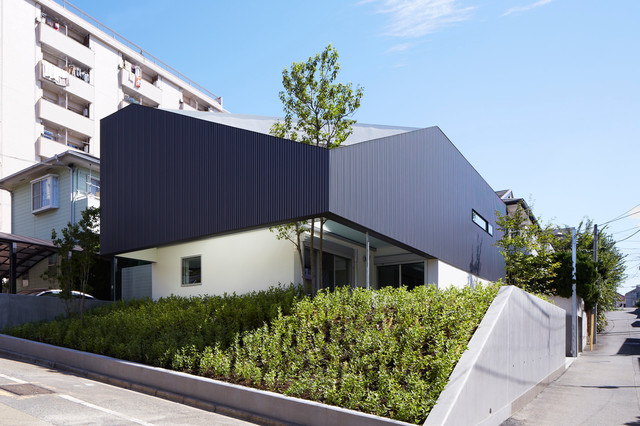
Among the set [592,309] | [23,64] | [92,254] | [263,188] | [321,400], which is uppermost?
[23,64]

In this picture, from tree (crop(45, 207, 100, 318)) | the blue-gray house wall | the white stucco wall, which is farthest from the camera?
tree (crop(45, 207, 100, 318))

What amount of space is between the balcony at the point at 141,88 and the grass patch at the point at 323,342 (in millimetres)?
31662

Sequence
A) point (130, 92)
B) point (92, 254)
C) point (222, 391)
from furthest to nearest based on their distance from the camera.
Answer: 1. point (130, 92)
2. point (92, 254)
3. point (222, 391)

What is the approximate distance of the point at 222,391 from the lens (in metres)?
9.98

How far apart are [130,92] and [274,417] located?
40327 millimetres

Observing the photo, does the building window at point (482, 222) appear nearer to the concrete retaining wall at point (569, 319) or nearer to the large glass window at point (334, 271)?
the concrete retaining wall at point (569, 319)

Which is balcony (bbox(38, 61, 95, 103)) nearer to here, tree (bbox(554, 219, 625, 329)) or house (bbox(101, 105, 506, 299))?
house (bbox(101, 105, 506, 299))

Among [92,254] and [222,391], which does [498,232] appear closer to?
[92,254]

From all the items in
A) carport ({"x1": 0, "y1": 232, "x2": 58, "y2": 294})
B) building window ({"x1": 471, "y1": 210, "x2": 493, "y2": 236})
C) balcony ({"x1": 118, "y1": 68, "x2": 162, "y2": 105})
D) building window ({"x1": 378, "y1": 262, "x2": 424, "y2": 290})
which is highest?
balcony ({"x1": 118, "y1": 68, "x2": 162, "y2": 105})

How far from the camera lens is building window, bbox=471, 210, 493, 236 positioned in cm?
2316

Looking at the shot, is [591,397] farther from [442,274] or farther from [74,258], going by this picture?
[74,258]

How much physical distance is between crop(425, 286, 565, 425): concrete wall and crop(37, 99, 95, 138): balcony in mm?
32794

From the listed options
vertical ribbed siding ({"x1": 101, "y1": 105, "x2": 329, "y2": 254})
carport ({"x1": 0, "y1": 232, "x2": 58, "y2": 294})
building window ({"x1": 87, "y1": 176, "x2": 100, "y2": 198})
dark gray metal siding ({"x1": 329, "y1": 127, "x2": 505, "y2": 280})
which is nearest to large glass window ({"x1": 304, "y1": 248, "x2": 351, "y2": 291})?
dark gray metal siding ({"x1": 329, "y1": 127, "x2": 505, "y2": 280})

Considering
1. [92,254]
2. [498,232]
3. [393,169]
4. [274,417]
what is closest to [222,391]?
[274,417]
